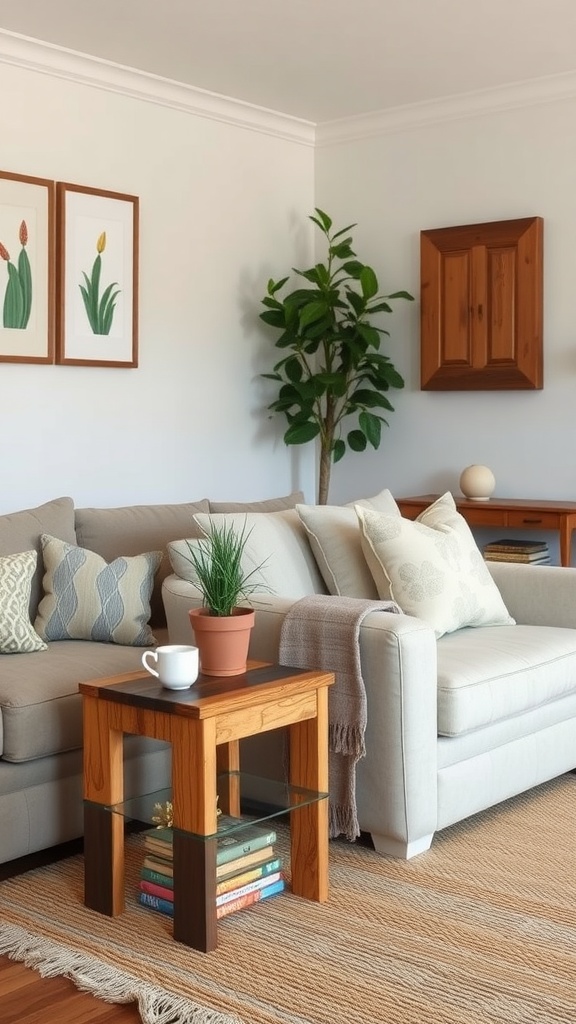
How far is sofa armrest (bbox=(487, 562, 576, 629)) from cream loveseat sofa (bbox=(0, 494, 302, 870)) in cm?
83

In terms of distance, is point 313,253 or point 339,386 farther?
point 313,253

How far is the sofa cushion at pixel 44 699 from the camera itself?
117 inches

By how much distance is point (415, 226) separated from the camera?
555 centimetres

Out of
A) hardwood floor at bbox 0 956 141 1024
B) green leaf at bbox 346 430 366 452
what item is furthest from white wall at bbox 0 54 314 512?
hardwood floor at bbox 0 956 141 1024

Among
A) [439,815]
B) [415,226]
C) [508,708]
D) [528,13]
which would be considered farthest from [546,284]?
[439,815]

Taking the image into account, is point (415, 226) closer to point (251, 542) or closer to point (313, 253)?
point (313, 253)

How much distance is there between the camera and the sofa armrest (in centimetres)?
389

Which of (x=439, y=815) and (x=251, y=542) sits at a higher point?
(x=251, y=542)

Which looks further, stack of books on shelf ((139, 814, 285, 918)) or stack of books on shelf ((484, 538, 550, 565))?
stack of books on shelf ((484, 538, 550, 565))

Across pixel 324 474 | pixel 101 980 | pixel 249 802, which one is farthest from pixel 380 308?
pixel 101 980

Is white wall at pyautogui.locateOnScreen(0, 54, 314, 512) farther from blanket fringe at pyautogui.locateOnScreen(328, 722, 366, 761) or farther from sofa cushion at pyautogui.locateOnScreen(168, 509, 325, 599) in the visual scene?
blanket fringe at pyautogui.locateOnScreen(328, 722, 366, 761)

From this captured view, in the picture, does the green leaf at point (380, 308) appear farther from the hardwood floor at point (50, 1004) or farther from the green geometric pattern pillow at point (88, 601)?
the hardwood floor at point (50, 1004)

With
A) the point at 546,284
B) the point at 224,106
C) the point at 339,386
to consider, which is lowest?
the point at 339,386

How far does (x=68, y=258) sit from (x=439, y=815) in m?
2.68
